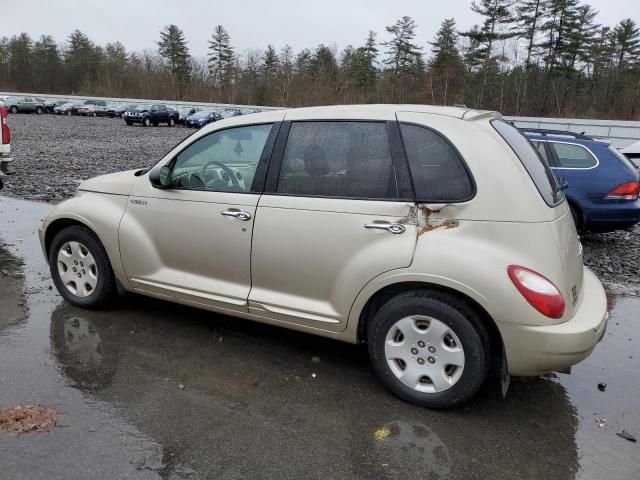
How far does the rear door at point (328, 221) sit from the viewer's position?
3.46 metres

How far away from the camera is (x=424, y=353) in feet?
11.2

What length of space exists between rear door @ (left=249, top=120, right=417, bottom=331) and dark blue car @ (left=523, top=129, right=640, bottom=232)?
513 centimetres

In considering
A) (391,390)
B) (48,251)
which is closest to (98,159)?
(48,251)

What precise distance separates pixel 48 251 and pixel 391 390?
11.3 feet

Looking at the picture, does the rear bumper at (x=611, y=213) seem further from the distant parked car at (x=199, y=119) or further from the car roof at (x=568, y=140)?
the distant parked car at (x=199, y=119)

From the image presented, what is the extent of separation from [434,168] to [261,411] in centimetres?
Answer: 186

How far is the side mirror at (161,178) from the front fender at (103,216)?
1.20 feet

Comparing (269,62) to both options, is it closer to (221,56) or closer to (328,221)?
(221,56)

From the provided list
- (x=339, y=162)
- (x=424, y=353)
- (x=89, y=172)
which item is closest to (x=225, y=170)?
(x=339, y=162)

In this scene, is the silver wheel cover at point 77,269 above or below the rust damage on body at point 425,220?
below

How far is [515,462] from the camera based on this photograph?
3.01m

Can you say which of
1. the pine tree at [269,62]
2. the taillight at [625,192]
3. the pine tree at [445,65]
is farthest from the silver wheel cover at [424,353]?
the pine tree at [269,62]

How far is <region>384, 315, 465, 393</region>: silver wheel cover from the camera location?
3318mm

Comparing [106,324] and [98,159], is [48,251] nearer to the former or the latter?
[106,324]
